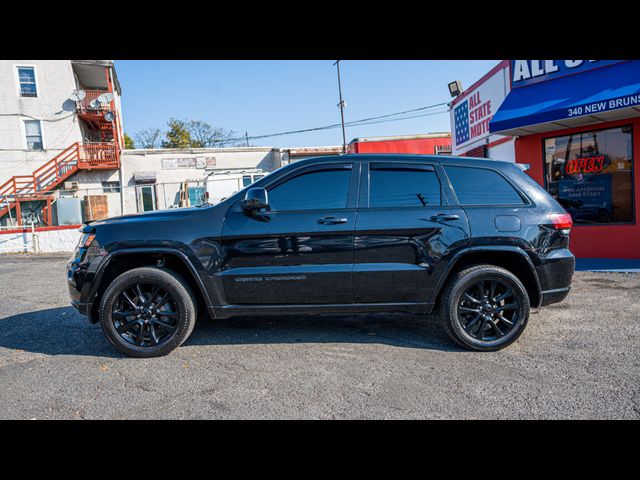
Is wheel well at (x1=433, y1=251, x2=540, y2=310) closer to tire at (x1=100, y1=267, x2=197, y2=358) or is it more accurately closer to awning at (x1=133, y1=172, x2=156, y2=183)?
tire at (x1=100, y1=267, x2=197, y2=358)

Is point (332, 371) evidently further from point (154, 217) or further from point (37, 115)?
point (37, 115)

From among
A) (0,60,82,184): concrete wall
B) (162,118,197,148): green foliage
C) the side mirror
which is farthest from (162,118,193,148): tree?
the side mirror

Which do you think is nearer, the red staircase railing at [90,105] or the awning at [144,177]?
the red staircase railing at [90,105]

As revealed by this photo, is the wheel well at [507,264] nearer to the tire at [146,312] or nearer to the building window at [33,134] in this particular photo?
the tire at [146,312]

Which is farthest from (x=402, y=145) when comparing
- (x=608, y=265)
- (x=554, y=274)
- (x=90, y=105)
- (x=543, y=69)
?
(x=554, y=274)

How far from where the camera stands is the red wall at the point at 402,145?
21958 millimetres

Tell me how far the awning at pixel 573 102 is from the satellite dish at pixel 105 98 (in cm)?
2190

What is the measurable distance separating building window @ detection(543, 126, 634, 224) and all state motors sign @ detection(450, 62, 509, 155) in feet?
6.18

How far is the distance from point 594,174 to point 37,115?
25.9m

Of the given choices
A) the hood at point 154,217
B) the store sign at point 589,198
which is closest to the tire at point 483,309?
the hood at point 154,217

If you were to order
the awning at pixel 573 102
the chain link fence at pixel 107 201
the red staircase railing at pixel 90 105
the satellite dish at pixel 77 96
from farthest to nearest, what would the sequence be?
the red staircase railing at pixel 90 105, the satellite dish at pixel 77 96, the chain link fence at pixel 107 201, the awning at pixel 573 102

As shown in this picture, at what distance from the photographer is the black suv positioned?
3877 millimetres

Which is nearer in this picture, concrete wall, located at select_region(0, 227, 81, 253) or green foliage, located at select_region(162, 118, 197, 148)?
concrete wall, located at select_region(0, 227, 81, 253)
